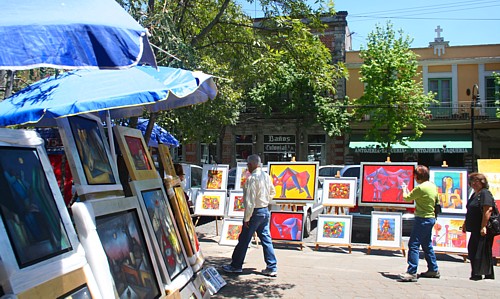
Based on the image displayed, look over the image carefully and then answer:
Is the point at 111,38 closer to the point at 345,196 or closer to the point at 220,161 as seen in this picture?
the point at 345,196

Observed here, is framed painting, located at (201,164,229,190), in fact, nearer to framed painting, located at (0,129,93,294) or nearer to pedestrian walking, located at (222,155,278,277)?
pedestrian walking, located at (222,155,278,277)

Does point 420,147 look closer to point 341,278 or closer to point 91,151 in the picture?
point 341,278

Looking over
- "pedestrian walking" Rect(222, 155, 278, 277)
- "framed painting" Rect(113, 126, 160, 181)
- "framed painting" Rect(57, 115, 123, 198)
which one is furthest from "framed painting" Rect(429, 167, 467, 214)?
"framed painting" Rect(57, 115, 123, 198)

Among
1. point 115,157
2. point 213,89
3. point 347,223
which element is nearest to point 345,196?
point 347,223

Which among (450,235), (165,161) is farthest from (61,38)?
(450,235)

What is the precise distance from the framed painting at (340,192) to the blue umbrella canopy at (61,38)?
25.1 ft

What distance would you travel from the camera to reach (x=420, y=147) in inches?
1034

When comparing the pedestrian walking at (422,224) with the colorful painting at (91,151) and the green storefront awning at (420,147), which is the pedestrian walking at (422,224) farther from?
the green storefront awning at (420,147)

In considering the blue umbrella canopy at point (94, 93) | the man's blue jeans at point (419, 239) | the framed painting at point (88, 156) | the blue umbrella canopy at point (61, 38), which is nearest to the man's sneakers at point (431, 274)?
the man's blue jeans at point (419, 239)

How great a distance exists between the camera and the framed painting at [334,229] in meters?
8.91

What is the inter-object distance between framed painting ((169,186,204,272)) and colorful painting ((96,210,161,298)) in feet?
3.30

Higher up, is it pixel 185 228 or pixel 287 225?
pixel 185 228

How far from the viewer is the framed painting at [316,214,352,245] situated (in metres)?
8.91

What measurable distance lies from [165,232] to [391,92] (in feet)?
75.1
